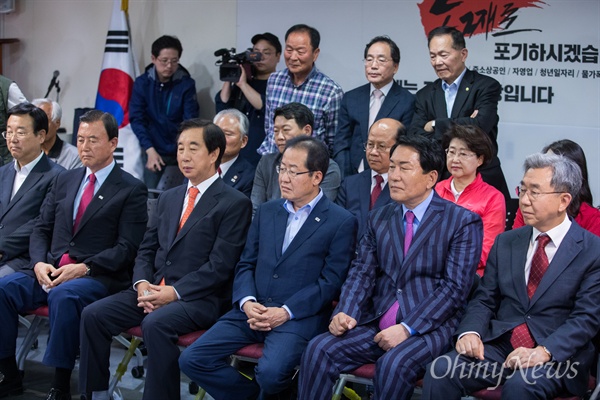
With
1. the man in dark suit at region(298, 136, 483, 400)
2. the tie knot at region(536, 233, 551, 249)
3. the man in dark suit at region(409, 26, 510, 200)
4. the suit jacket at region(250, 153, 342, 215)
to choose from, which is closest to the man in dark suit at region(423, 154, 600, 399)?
the tie knot at region(536, 233, 551, 249)

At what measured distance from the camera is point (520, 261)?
11.6 feet

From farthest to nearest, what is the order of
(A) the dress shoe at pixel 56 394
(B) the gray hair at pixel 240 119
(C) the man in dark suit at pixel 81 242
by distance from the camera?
(B) the gray hair at pixel 240 119 < (C) the man in dark suit at pixel 81 242 < (A) the dress shoe at pixel 56 394

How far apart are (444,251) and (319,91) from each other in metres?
1.97

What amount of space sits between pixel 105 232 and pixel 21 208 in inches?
27.1

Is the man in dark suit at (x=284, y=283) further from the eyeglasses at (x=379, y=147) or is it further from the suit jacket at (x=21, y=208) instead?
the suit jacket at (x=21, y=208)

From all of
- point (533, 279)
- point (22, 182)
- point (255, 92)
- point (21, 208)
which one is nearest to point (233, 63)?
point (255, 92)

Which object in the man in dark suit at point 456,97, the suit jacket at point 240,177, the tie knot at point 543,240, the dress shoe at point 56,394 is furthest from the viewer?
the suit jacket at point 240,177

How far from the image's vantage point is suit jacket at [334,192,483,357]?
3592mm

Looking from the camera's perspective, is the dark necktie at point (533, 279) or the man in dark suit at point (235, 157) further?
the man in dark suit at point (235, 157)

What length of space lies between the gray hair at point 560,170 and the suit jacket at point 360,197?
99cm

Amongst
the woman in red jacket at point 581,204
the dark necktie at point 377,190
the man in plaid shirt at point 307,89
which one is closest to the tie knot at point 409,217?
the dark necktie at point 377,190

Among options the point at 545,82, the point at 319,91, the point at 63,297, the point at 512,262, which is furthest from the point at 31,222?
the point at 545,82

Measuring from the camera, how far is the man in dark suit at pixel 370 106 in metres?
5.05
